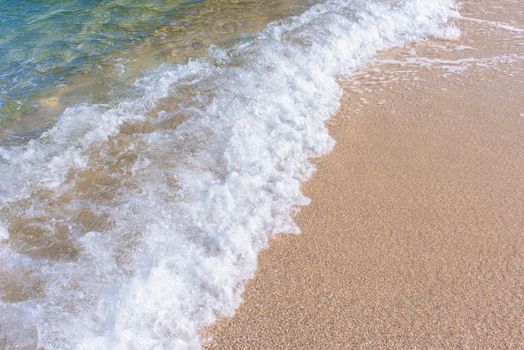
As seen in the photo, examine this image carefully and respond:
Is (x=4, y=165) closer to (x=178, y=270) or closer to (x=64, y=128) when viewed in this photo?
(x=64, y=128)

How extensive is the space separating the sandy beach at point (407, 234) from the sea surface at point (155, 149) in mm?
223

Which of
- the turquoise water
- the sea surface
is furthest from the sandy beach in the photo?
the turquoise water

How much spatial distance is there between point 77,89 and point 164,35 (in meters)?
1.83

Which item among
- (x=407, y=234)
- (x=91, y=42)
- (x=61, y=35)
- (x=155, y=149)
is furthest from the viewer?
(x=61, y=35)

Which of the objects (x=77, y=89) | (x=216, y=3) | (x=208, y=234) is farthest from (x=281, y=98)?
(x=216, y=3)

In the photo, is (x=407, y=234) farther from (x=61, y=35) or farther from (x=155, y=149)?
(x=61, y=35)

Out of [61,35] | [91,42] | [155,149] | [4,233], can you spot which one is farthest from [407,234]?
[61,35]

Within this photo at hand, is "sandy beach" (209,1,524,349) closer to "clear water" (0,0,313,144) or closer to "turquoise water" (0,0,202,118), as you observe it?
"clear water" (0,0,313,144)

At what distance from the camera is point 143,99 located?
4.88m

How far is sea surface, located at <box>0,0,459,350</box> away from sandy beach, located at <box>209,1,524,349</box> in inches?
8.8

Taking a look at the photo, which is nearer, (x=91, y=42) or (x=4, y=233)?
(x=4, y=233)

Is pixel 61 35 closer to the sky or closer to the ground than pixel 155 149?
closer to the sky

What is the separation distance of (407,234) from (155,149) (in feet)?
7.40

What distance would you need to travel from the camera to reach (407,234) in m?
3.27
